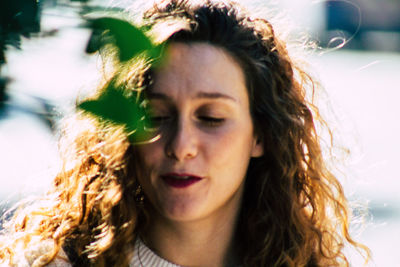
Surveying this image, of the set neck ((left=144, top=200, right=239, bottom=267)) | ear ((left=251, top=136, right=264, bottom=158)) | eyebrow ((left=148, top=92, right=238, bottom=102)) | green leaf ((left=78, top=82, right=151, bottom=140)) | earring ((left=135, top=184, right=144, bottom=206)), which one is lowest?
neck ((left=144, top=200, right=239, bottom=267))

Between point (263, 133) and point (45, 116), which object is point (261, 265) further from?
point (45, 116)

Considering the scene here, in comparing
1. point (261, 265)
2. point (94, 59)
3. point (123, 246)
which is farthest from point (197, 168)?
point (94, 59)

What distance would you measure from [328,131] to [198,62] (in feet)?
2.47

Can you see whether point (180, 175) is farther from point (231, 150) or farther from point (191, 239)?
point (191, 239)

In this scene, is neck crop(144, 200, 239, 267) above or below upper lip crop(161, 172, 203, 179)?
below

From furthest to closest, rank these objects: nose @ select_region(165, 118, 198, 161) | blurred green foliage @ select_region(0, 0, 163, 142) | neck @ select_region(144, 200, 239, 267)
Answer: neck @ select_region(144, 200, 239, 267) < nose @ select_region(165, 118, 198, 161) < blurred green foliage @ select_region(0, 0, 163, 142)

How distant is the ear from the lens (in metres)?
2.28

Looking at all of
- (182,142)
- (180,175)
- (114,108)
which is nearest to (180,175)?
(180,175)

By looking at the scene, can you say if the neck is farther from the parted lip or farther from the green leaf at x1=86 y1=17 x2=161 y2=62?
the green leaf at x1=86 y1=17 x2=161 y2=62

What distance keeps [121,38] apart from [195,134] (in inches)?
48.2

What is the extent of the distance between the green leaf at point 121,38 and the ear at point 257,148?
1.54 metres

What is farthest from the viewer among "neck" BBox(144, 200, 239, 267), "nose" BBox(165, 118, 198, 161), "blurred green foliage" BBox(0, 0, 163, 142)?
"neck" BBox(144, 200, 239, 267)

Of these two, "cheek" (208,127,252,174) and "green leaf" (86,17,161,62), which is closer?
"green leaf" (86,17,161,62)

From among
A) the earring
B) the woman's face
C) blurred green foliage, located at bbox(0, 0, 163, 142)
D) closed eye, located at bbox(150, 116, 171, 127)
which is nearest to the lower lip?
the woman's face
